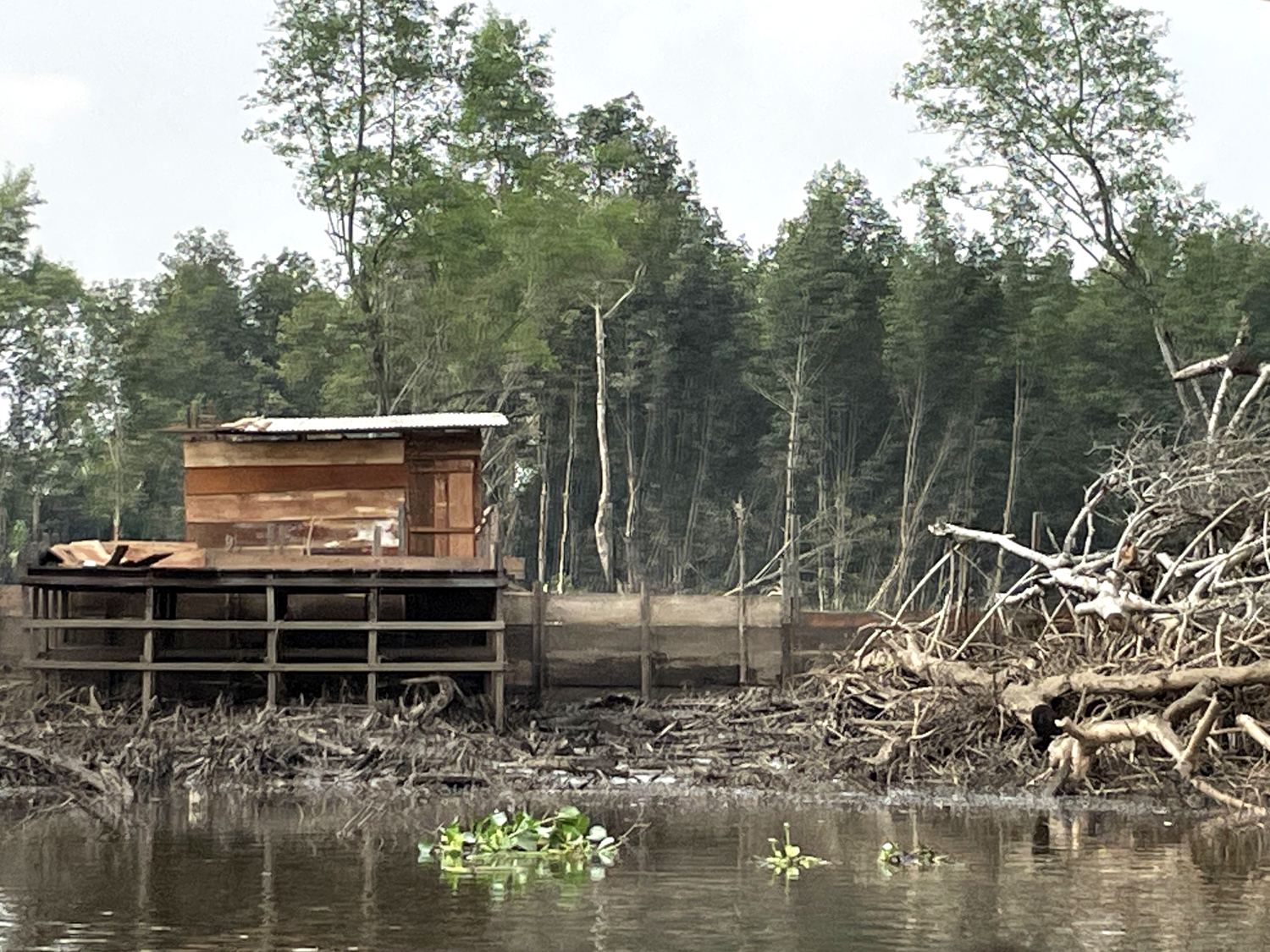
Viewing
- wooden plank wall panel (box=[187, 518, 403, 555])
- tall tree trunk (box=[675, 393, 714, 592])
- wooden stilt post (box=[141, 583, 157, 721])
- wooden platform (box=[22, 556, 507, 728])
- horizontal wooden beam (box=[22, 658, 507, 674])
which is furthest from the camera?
tall tree trunk (box=[675, 393, 714, 592])

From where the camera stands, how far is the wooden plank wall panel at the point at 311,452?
29891 mm

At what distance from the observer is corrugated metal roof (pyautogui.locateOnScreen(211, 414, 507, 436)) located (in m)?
29.1

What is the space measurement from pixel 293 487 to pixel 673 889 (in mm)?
15728

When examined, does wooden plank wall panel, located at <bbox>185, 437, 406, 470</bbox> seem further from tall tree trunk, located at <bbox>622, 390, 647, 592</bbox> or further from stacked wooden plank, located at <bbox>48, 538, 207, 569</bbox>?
tall tree trunk, located at <bbox>622, 390, 647, 592</bbox>

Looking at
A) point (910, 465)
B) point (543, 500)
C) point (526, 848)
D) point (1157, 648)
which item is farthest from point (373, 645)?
point (910, 465)

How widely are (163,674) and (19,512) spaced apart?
34242 mm

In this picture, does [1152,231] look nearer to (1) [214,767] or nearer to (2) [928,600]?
(2) [928,600]

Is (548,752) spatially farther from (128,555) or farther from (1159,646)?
(1159,646)

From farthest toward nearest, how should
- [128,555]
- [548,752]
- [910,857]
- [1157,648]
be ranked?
[128,555] → [548,752] → [1157,648] → [910,857]

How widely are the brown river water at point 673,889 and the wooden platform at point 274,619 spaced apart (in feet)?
19.3

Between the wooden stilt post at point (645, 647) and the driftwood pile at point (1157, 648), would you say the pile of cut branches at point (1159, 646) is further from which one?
the wooden stilt post at point (645, 647)

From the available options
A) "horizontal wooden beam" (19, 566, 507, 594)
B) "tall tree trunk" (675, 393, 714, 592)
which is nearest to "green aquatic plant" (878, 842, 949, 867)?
"horizontal wooden beam" (19, 566, 507, 594)

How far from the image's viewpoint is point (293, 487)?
2995cm

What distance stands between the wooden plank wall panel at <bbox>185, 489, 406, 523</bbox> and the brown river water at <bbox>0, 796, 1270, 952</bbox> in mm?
9276
